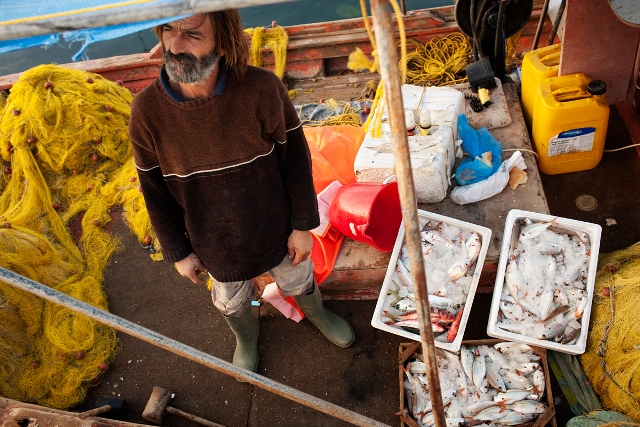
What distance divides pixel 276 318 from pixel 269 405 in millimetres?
729

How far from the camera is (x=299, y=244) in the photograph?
9.06 feet

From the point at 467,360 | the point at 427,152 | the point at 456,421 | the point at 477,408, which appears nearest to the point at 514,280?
the point at 467,360

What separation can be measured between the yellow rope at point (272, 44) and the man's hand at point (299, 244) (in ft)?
11.8

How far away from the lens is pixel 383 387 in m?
3.43

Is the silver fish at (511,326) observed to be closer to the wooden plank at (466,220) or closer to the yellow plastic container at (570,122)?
the wooden plank at (466,220)

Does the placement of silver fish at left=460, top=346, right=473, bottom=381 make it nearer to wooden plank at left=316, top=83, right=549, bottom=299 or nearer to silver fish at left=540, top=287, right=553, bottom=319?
silver fish at left=540, top=287, right=553, bottom=319

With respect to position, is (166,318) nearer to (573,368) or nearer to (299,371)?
(299,371)

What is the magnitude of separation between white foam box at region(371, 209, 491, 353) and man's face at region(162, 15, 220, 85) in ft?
5.94

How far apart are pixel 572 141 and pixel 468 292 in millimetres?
1767

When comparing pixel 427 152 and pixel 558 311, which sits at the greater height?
Answer: pixel 427 152

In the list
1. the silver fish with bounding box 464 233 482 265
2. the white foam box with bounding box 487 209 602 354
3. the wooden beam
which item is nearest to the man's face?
the wooden beam

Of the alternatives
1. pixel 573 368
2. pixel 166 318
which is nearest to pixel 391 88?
pixel 573 368

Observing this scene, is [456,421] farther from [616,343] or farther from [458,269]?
[616,343]

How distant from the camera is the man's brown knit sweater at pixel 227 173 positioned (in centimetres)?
219
